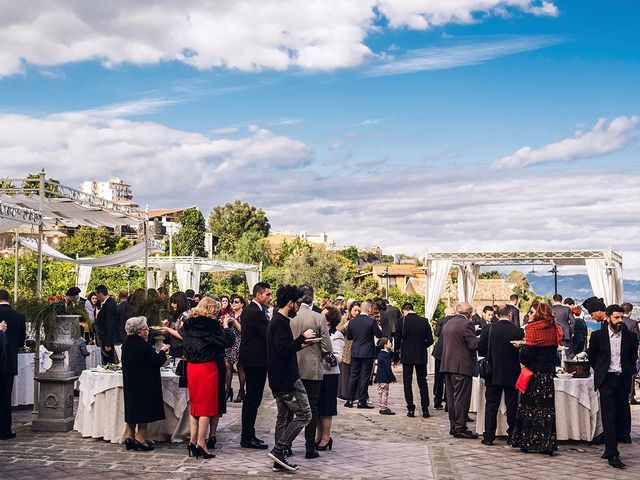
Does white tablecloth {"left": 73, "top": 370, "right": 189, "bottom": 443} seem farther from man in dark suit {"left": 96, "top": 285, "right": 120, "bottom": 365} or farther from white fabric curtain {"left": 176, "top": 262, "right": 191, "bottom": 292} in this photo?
white fabric curtain {"left": 176, "top": 262, "right": 191, "bottom": 292}

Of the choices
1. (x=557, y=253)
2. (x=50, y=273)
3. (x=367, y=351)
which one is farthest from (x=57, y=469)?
(x=50, y=273)

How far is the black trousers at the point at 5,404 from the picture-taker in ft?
28.4

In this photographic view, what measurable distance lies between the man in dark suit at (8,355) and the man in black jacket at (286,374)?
11.2 ft

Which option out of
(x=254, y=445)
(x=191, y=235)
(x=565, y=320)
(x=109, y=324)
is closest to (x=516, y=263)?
(x=565, y=320)

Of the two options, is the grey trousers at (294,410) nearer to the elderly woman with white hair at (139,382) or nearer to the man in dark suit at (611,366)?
the elderly woman with white hair at (139,382)

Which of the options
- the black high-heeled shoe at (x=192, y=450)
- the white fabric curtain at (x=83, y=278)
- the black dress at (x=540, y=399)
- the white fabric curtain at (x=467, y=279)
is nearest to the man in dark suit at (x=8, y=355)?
the black high-heeled shoe at (x=192, y=450)

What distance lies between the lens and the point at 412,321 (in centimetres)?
1150

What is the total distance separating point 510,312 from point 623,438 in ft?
7.01

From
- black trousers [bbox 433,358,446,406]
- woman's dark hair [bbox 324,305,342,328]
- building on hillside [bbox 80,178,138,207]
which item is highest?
building on hillside [bbox 80,178,138,207]

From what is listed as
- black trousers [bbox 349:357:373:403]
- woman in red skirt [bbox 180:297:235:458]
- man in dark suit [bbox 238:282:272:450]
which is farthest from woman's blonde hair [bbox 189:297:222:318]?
black trousers [bbox 349:357:373:403]

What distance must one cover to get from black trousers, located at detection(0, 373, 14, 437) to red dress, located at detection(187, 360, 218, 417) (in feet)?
8.25

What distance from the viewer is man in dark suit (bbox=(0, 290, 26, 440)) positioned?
870 centimetres

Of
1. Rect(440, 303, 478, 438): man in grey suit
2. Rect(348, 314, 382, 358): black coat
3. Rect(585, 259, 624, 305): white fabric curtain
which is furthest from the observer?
Rect(585, 259, 624, 305): white fabric curtain

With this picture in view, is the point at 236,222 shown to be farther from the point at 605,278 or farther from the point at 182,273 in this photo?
the point at 605,278
